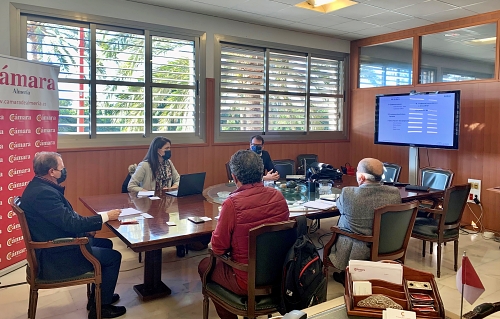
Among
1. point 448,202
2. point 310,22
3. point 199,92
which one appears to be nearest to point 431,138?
point 448,202

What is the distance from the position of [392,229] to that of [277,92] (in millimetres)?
3527

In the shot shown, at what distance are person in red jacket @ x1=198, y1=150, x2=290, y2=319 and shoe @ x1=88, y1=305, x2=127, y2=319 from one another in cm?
88

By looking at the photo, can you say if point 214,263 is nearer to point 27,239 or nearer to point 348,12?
point 27,239

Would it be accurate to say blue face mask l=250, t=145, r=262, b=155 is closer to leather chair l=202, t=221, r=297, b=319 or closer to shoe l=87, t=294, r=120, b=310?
shoe l=87, t=294, r=120, b=310

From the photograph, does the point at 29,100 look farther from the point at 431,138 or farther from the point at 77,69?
the point at 431,138

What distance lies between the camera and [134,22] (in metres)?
4.68

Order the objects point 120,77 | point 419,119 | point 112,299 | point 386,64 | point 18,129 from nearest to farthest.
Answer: point 112,299 → point 18,129 → point 120,77 → point 419,119 → point 386,64

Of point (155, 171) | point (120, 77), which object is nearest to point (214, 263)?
point (155, 171)

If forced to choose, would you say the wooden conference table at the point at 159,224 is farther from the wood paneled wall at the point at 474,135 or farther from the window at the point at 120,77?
the wood paneled wall at the point at 474,135

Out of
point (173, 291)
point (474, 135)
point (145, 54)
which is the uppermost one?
point (145, 54)

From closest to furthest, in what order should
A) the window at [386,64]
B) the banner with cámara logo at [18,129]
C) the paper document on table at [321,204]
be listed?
the paper document on table at [321,204] → the banner with cámara logo at [18,129] → the window at [386,64]

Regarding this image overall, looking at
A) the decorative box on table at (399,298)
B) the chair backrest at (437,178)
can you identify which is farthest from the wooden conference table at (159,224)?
the decorative box on table at (399,298)

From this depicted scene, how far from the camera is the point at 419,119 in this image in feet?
17.6

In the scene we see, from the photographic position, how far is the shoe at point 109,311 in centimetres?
278
